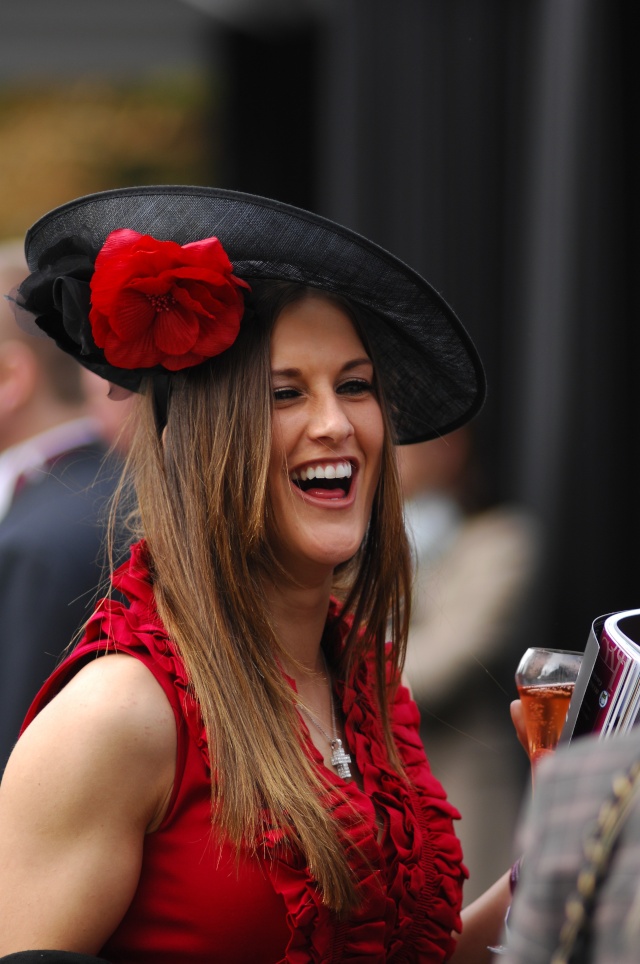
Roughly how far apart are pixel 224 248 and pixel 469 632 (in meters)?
2.31

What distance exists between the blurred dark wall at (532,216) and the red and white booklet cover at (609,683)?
2.10 metres

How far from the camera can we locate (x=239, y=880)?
5.87 feet

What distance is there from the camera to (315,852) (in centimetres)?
181

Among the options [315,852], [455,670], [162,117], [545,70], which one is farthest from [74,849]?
[162,117]

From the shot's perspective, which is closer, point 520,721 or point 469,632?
point 520,721

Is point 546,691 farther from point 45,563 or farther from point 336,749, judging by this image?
point 45,563

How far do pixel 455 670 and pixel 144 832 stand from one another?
2395 millimetres

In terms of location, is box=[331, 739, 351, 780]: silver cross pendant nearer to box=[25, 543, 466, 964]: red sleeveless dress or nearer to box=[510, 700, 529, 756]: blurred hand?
box=[25, 543, 466, 964]: red sleeveless dress

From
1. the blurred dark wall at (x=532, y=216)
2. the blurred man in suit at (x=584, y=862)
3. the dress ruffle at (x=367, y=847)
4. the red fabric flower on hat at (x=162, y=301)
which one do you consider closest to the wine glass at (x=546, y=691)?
the dress ruffle at (x=367, y=847)

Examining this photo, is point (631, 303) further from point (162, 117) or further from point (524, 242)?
point (162, 117)

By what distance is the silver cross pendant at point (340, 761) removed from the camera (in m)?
2.11

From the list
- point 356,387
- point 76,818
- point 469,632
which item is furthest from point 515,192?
point 76,818

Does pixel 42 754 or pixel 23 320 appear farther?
pixel 23 320

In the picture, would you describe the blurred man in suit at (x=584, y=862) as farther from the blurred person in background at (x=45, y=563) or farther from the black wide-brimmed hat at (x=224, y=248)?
the blurred person in background at (x=45, y=563)
